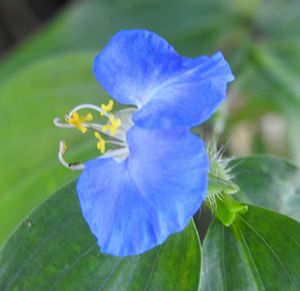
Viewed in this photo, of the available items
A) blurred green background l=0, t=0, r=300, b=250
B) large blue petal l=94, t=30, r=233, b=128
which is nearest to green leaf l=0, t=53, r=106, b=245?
blurred green background l=0, t=0, r=300, b=250

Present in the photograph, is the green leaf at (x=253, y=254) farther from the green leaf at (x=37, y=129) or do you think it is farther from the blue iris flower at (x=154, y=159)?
the green leaf at (x=37, y=129)

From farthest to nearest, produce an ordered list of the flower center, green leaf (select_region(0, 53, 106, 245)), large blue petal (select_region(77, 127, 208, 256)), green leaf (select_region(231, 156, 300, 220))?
1. green leaf (select_region(0, 53, 106, 245))
2. green leaf (select_region(231, 156, 300, 220))
3. the flower center
4. large blue petal (select_region(77, 127, 208, 256))

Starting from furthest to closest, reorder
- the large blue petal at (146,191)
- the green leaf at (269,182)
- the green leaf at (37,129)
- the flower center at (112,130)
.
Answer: the green leaf at (37,129) → the green leaf at (269,182) → the flower center at (112,130) → the large blue petal at (146,191)

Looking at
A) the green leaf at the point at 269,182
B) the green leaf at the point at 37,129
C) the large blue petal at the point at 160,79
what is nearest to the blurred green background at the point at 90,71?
the green leaf at the point at 37,129

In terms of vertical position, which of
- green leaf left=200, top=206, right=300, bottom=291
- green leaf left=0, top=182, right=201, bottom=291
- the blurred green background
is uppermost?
green leaf left=0, top=182, right=201, bottom=291

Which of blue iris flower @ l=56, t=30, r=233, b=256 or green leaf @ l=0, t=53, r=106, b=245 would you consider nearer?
blue iris flower @ l=56, t=30, r=233, b=256

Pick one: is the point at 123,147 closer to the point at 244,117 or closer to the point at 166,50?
the point at 166,50

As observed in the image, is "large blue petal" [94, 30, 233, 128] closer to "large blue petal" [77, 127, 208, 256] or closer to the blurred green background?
"large blue petal" [77, 127, 208, 256]

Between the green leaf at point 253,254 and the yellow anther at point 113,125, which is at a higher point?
the yellow anther at point 113,125

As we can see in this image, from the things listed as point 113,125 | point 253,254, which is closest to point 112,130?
point 113,125
